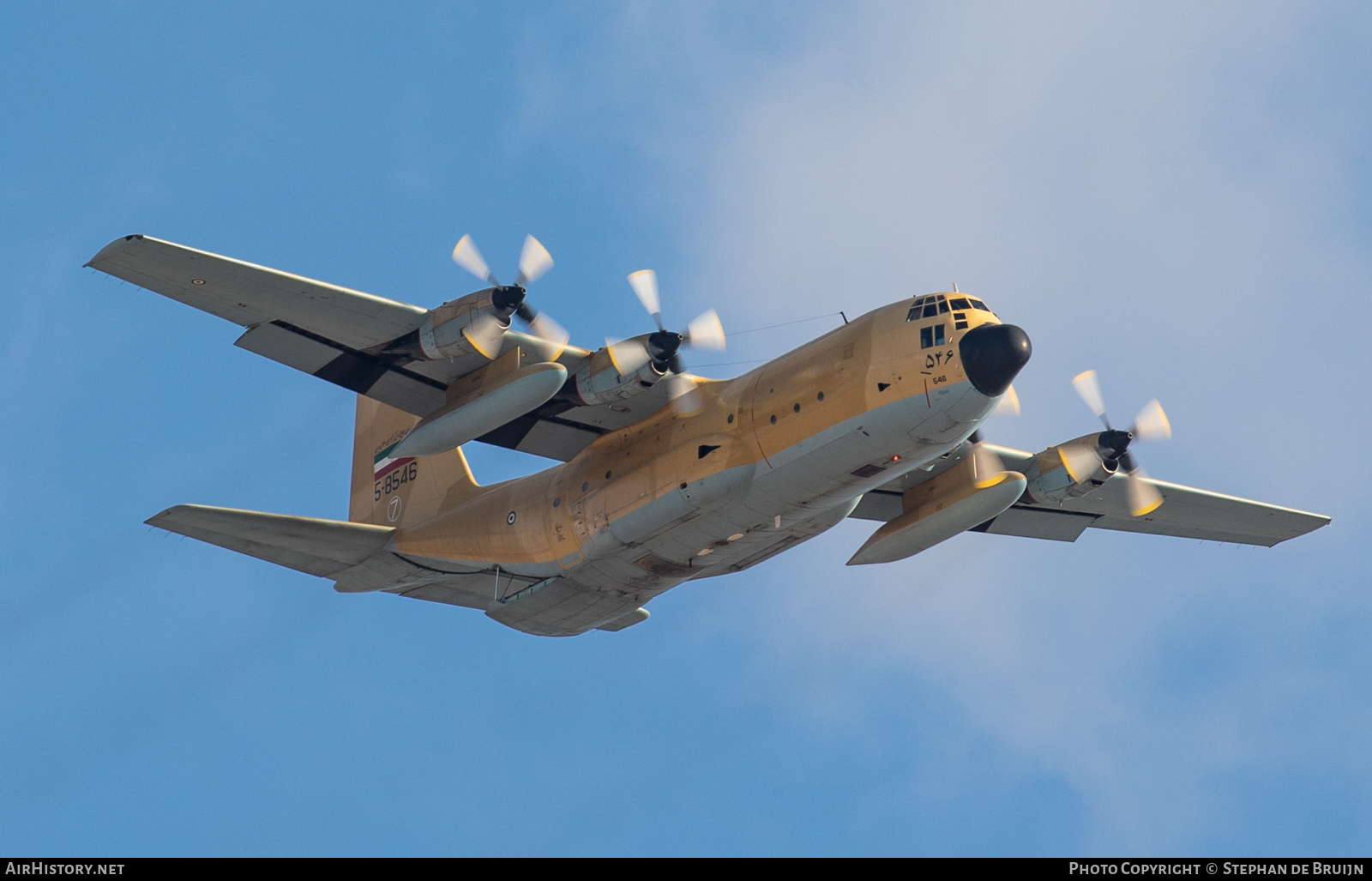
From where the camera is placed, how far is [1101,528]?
33594 mm

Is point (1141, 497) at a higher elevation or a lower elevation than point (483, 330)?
lower

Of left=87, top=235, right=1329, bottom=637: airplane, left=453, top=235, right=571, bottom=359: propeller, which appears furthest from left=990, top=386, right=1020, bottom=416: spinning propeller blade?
left=453, top=235, right=571, bottom=359: propeller

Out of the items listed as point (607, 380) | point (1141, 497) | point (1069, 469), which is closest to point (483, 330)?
point (607, 380)

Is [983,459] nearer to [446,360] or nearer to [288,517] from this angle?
[446,360]

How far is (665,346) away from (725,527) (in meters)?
3.16

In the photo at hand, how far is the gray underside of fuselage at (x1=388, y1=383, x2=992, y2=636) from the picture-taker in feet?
80.8

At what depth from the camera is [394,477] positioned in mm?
31891

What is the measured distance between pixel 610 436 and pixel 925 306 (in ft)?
20.5

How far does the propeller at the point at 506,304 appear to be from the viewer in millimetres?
25250

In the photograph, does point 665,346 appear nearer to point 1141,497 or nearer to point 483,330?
point 483,330

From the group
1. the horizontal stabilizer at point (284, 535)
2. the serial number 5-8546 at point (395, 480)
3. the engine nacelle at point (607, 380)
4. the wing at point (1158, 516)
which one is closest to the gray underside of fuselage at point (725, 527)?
the horizontal stabilizer at point (284, 535)

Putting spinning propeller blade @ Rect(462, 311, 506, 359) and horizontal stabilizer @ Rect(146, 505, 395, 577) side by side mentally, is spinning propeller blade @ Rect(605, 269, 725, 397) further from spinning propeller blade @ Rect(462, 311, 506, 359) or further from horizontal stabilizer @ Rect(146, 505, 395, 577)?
horizontal stabilizer @ Rect(146, 505, 395, 577)

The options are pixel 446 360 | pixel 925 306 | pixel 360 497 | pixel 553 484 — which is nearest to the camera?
pixel 925 306

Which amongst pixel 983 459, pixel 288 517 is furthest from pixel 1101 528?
pixel 288 517
